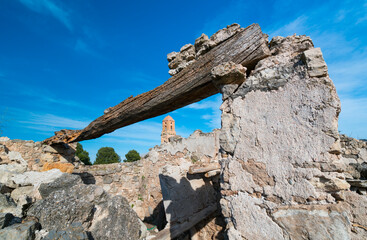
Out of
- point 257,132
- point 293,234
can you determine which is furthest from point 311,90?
point 293,234

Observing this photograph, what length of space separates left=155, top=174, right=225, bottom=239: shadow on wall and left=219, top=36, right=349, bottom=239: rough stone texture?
167cm

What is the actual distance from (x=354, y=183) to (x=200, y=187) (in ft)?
8.04

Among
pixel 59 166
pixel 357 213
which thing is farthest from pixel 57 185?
pixel 357 213

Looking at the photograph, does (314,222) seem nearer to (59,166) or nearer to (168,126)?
(59,166)

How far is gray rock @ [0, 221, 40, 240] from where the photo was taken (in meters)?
1.53

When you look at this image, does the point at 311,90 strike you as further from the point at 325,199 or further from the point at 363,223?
the point at 363,223

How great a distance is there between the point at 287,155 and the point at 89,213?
2.41m

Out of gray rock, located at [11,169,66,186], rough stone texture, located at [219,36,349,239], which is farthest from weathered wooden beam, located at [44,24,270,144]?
gray rock, located at [11,169,66,186]

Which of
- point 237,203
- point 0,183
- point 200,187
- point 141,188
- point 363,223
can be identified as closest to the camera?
point 363,223

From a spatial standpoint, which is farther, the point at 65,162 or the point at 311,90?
the point at 65,162

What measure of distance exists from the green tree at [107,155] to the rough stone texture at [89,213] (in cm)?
2694

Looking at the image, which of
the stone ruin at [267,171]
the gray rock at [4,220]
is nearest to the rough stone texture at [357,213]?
the stone ruin at [267,171]

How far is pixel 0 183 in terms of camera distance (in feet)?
8.82

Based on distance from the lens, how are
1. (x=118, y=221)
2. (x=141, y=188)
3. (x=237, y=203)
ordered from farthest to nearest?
(x=141, y=188), (x=118, y=221), (x=237, y=203)
